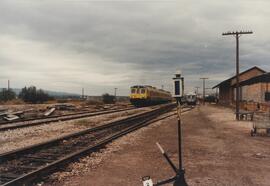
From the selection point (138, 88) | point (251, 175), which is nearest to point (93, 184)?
point (251, 175)

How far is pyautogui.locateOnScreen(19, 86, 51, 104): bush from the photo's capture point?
60062 millimetres

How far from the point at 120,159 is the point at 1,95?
6231cm

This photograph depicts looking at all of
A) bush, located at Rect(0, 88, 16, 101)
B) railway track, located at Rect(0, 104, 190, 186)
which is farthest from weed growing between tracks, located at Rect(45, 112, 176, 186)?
bush, located at Rect(0, 88, 16, 101)

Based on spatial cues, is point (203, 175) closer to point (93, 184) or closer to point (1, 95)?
point (93, 184)

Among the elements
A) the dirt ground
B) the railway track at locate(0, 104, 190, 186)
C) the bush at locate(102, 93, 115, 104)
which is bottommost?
the dirt ground

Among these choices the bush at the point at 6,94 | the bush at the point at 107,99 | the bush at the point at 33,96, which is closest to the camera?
the bush at the point at 33,96

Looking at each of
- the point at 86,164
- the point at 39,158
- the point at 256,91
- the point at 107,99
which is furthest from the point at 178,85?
the point at 107,99

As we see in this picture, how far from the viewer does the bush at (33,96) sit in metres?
60.1

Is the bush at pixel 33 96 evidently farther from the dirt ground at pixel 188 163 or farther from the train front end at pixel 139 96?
the dirt ground at pixel 188 163

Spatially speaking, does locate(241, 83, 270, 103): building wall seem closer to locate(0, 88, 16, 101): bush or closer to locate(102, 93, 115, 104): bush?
locate(102, 93, 115, 104): bush

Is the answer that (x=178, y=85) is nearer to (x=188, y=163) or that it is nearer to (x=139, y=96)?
(x=188, y=163)

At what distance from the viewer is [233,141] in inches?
524

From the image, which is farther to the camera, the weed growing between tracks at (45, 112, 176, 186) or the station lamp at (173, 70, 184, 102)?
the weed growing between tracks at (45, 112, 176, 186)

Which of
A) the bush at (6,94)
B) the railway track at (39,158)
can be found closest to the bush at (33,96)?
the bush at (6,94)
